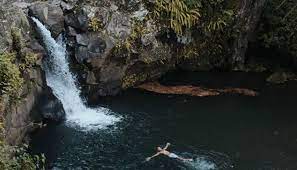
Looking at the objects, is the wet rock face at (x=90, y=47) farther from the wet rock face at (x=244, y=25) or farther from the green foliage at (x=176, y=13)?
the wet rock face at (x=244, y=25)

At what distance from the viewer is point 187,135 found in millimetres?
18984

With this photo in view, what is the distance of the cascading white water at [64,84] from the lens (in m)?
20.5

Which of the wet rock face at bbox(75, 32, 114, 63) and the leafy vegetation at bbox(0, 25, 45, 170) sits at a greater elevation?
the wet rock face at bbox(75, 32, 114, 63)

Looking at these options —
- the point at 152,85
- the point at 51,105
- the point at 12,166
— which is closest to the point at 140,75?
the point at 152,85

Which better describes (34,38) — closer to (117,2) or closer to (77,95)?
(77,95)

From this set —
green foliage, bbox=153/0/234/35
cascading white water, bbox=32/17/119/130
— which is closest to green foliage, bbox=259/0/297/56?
green foliage, bbox=153/0/234/35

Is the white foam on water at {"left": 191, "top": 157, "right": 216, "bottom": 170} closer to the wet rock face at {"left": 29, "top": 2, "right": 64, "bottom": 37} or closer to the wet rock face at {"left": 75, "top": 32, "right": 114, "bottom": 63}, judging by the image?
the wet rock face at {"left": 75, "top": 32, "right": 114, "bottom": 63}

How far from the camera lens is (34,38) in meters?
20.2

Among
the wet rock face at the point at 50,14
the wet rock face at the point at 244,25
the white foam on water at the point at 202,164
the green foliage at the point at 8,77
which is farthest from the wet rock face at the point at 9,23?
the wet rock face at the point at 244,25

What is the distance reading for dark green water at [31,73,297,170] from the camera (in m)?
17.1

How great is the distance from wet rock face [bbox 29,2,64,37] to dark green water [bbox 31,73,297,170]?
3550 millimetres

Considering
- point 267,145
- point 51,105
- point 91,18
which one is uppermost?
point 91,18

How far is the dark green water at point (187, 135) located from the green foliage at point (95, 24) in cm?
302

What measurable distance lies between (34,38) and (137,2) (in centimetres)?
512
